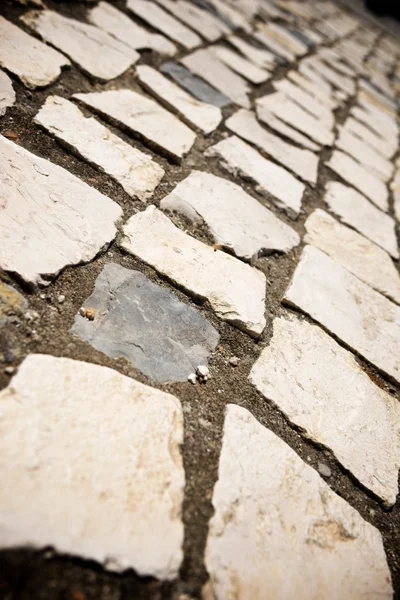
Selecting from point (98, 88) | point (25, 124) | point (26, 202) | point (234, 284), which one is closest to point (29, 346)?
point (26, 202)

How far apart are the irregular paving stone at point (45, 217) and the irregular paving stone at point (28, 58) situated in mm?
494

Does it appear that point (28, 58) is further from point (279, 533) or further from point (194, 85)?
point (279, 533)

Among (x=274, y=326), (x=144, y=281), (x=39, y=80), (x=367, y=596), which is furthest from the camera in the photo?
(x=39, y=80)

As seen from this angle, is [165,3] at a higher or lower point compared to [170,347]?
higher

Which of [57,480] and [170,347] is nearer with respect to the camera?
[57,480]

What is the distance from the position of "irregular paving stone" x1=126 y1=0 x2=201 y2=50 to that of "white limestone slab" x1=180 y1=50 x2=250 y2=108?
14 cm

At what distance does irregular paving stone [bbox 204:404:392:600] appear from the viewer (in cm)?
88

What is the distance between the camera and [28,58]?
173cm

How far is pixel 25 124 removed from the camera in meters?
1.49

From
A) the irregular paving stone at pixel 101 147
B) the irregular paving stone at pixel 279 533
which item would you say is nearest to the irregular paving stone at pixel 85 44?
the irregular paving stone at pixel 101 147

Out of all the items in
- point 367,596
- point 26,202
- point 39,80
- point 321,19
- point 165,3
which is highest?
point 321,19

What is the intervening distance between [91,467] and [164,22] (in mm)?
2982

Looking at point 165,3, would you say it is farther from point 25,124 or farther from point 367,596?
point 367,596

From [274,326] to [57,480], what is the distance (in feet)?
2.90
